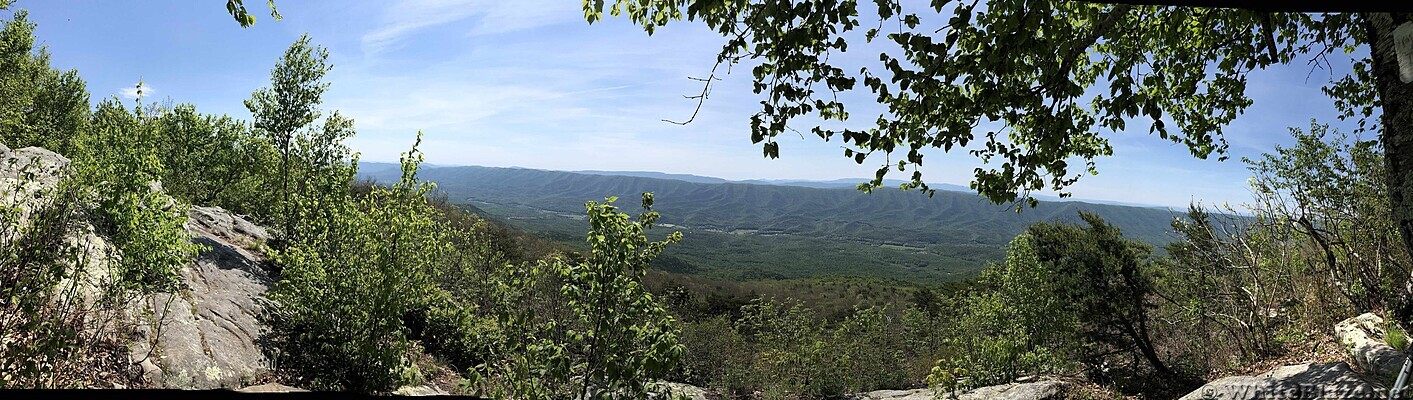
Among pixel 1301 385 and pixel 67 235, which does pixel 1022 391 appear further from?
pixel 67 235

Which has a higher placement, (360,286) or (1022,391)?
(360,286)

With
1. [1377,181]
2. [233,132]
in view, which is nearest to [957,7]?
[1377,181]

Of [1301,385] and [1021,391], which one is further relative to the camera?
[1021,391]

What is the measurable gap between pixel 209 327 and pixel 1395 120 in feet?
39.4

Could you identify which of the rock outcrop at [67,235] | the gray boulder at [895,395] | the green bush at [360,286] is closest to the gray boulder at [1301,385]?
the gray boulder at [895,395]

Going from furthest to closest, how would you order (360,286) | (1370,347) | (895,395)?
(895,395) → (360,286) → (1370,347)

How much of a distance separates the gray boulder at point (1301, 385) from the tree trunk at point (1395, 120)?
3607 mm

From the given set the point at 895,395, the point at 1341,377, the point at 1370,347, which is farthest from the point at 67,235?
the point at 895,395

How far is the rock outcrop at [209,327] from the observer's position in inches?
257

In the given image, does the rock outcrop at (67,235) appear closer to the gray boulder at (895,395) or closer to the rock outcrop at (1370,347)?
the rock outcrop at (1370,347)

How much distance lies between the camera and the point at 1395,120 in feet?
12.6

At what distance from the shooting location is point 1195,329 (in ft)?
42.1

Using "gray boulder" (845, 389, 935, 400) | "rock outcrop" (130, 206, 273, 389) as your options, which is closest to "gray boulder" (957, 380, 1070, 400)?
"gray boulder" (845, 389, 935, 400)

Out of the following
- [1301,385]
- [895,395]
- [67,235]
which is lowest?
[895,395]
